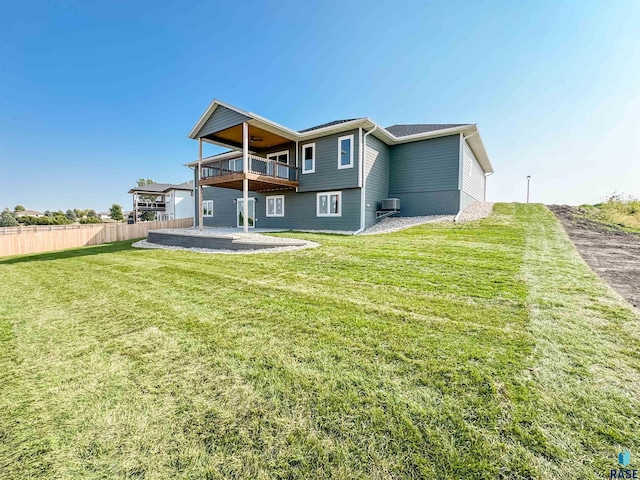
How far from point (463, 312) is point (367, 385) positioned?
2076 mm

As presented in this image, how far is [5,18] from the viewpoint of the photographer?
12008mm

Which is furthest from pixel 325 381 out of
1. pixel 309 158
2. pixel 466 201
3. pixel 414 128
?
pixel 414 128

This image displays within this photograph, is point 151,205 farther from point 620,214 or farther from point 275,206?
point 620,214

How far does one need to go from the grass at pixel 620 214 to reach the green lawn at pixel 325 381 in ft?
36.0

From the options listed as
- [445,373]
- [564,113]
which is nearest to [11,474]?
[445,373]

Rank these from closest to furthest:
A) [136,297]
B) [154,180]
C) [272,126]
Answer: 1. [136,297]
2. [272,126]
3. [154,180]

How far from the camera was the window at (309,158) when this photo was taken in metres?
14.3

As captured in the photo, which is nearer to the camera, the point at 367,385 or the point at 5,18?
the point at 367,385

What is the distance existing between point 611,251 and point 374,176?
9421 millimetres

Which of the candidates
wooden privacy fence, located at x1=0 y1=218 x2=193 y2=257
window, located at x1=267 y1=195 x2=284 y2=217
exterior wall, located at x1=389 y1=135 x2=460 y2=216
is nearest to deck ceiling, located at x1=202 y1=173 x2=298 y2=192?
window, located at x1=267 y1=195 x2=284 y2=217

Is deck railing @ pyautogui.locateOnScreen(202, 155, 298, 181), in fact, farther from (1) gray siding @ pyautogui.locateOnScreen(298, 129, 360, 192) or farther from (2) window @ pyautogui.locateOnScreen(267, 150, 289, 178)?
(1) gray siding @ pyautogui.locateOnScreen(298, 129, 360, 192)

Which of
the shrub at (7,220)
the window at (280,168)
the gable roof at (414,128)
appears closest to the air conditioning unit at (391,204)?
the gable roof at (414,128)

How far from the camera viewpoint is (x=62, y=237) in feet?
52.4

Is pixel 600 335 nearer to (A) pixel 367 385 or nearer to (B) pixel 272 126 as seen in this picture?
(A) pixel 367 385
